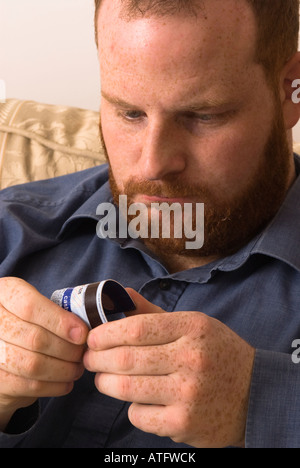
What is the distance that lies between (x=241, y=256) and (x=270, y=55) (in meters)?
0.38

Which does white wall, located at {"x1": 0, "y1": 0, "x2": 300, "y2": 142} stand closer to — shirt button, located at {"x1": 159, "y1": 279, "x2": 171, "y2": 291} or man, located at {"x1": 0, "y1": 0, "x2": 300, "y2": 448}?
man, located at {"x1": 0, "y1": 0, "x2": 300, "y2": 448}

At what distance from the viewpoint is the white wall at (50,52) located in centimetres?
206

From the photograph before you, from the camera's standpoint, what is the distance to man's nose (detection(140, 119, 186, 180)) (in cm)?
116

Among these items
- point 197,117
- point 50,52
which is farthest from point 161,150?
point 50,52

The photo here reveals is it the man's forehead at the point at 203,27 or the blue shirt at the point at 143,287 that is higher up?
the man's forehead at the point at 203,27

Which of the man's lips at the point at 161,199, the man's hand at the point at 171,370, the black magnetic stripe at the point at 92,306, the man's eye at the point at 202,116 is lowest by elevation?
the man's hand at the point at 171,370

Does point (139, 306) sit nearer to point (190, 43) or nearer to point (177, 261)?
point (177, 261)

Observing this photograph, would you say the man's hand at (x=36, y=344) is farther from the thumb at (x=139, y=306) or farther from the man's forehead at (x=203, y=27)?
the man's forehead at (x=203, y=27)

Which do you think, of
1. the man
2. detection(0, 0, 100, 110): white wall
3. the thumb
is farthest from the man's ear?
detection(0, 0, 100, 110): white wall

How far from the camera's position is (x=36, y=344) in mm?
1011

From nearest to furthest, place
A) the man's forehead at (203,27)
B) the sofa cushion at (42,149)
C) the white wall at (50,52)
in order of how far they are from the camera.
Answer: the man's forehead at (203,27)
the sofa cushion at (42,149)
the white wall at (50,52)

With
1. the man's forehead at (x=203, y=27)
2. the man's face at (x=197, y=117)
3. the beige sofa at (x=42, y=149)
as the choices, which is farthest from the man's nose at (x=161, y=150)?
the beige sofa at (x=42, y=149)

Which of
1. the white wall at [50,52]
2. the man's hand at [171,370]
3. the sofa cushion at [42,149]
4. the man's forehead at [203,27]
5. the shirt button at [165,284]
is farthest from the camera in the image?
the white wall at [50,52]

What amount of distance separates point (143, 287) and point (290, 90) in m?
0.49
